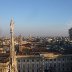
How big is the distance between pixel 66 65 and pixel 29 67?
15.9 ft

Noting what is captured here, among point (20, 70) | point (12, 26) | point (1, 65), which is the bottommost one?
point (20, 70)

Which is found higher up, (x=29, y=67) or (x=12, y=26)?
(x=12, y=26)

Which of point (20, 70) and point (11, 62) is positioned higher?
point (11, 62)

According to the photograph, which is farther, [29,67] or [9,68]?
[29,67]

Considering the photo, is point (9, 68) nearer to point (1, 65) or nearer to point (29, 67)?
point (1, 65)

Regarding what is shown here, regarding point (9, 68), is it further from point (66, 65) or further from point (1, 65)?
point (66, 65)

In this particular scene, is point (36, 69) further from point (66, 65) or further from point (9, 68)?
point (9, 68)

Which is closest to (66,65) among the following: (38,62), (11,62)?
(38,62)

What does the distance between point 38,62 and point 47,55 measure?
58.3 inches

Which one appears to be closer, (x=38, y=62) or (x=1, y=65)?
(x=1, y=65)

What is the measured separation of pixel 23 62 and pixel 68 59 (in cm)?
591

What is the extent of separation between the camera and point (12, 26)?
61.5 ft

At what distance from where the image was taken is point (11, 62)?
18.9 meters

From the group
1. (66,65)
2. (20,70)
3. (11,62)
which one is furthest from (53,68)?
(11,62)
